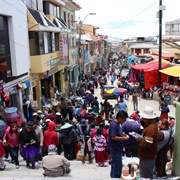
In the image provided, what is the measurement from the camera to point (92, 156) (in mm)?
8828

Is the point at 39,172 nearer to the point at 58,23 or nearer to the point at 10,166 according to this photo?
the point at 10,166

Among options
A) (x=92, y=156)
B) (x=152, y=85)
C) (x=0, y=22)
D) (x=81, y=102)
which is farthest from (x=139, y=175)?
(x=152, y=85)

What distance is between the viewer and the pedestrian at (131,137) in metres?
7.16

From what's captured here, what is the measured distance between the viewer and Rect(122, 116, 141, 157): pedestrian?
7164 mm

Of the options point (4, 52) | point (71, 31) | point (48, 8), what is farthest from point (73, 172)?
point (71, 31)

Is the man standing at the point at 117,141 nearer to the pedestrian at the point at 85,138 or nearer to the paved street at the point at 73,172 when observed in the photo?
the paved street at the point at 73,172

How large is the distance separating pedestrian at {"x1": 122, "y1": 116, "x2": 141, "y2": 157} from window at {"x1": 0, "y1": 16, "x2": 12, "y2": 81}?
24.7ft

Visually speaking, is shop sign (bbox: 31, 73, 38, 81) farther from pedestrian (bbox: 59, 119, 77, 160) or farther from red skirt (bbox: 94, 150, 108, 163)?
red skirt (bbox: 94, 150, 108, 163)

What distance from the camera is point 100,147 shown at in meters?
7.83

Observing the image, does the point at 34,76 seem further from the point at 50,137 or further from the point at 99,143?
the point at 99,143

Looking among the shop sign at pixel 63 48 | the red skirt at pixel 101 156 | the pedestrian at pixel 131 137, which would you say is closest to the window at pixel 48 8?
the shop sign at pixel 63 48

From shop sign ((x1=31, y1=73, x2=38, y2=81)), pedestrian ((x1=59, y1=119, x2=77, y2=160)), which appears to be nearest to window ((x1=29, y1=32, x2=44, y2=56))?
shop sign ((x1=31, y1=73, x2=38, y2=81))

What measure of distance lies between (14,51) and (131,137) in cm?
887

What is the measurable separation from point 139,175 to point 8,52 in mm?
10322
